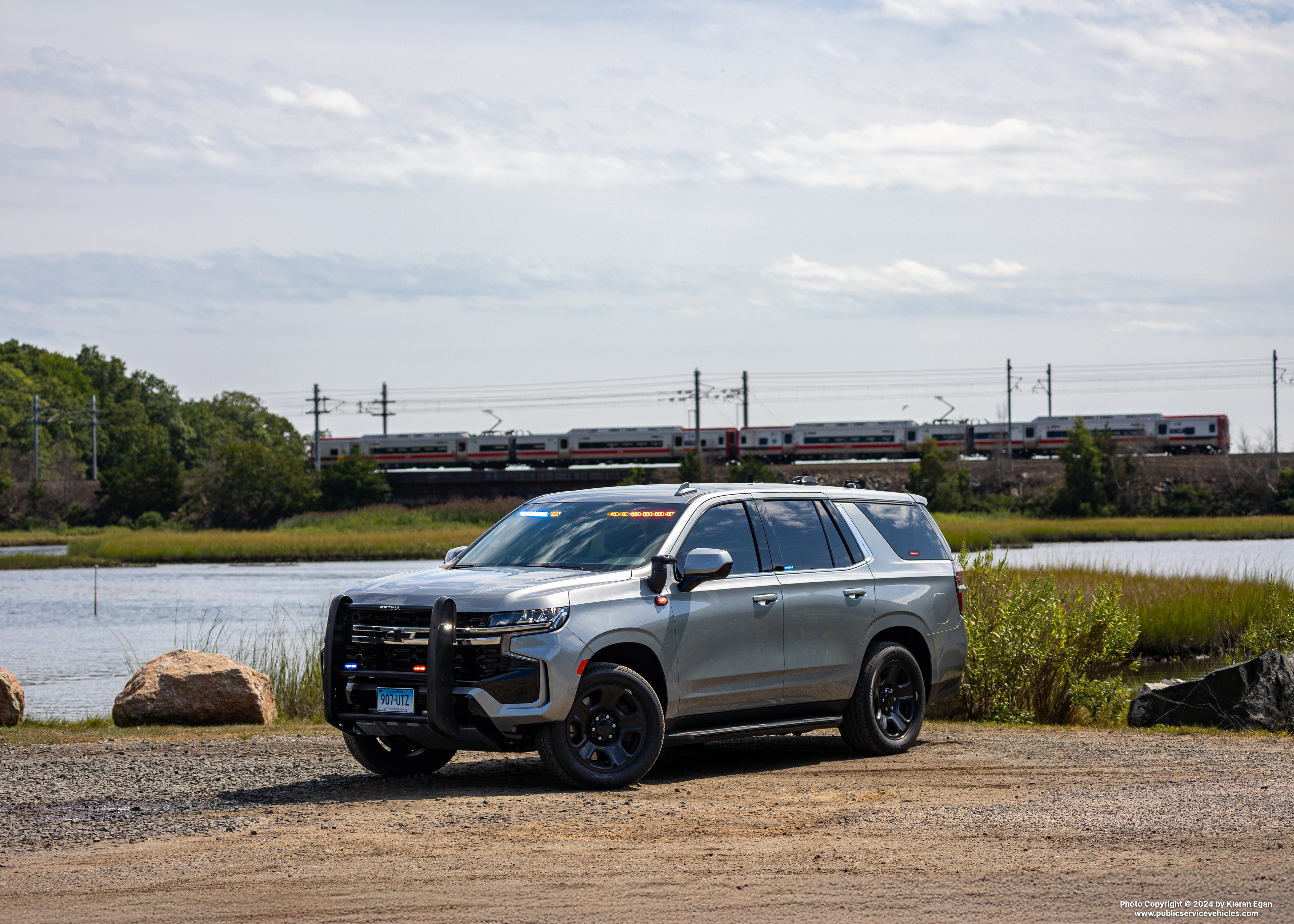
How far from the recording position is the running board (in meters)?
8.89

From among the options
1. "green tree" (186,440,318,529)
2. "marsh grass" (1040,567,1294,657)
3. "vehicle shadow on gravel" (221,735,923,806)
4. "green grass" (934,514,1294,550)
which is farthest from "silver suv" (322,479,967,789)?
"green tree" (186,440,318,529)

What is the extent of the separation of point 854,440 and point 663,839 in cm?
9028

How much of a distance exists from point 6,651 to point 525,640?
2136 cm

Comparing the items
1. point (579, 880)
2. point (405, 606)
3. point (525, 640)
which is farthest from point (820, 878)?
point (405, 606)

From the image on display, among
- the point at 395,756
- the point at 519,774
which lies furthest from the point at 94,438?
the point at 519,774

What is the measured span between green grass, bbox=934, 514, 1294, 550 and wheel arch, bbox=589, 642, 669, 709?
4286cm

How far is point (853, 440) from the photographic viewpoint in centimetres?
9594

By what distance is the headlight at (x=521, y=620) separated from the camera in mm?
8078

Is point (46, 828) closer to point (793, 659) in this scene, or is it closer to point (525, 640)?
point (525, 640)

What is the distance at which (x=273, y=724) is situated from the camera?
1361cm

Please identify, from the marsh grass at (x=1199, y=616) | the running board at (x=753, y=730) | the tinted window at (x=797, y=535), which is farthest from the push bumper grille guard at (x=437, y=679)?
the marsh grass at (x=1199, y=616)

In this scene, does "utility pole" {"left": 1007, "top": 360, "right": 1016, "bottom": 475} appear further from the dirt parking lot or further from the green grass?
the dirt parking lot

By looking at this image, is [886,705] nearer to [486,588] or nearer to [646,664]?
[646,664]

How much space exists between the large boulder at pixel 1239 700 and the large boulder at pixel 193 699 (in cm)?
929
